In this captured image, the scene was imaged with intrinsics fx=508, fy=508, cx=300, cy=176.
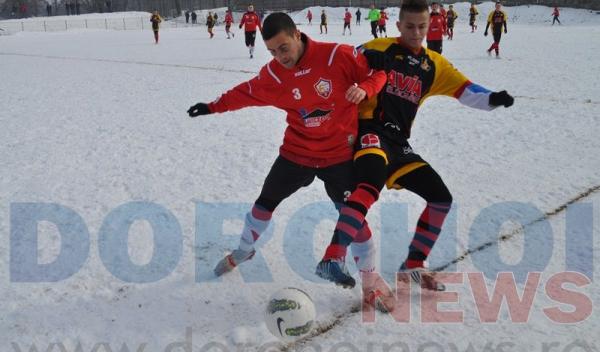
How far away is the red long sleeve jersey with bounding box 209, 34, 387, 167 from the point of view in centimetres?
299

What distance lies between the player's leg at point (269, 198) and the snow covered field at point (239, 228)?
0.42 ft

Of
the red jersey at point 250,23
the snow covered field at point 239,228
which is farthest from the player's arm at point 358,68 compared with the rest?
the red jersey at point 250,23

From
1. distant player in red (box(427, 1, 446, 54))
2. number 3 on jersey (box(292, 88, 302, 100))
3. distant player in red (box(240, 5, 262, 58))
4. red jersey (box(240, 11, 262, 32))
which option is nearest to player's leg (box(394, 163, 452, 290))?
number 3 on jersey (box(292, 88, 302, 100))

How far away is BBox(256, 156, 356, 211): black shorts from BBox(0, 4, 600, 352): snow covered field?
61 cm

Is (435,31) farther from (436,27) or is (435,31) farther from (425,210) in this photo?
(425,210)

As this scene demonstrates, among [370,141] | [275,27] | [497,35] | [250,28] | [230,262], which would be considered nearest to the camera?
[275,27]

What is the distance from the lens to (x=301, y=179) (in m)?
3.21

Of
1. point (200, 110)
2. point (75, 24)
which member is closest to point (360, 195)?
point (200, 110)

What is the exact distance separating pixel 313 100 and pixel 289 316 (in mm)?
1246

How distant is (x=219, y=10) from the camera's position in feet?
197

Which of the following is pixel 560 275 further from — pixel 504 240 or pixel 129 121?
pixel 129 121

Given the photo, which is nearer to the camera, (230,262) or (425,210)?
(425,210)

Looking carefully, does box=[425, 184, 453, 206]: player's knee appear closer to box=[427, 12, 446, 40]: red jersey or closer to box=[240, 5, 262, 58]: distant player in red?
box=[427, 12, 446, 40]: red jersey

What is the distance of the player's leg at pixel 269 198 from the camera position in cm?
319
